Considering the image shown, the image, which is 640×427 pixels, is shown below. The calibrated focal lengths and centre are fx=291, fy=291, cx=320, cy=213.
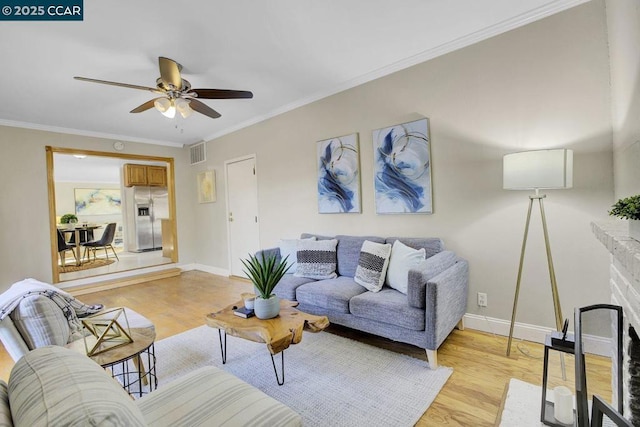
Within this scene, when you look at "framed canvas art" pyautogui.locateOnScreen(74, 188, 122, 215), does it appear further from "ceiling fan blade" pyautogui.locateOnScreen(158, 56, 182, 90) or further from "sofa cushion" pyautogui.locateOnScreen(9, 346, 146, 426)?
"sofa cushion" pyautogui.locateOnScreen(9, 346, 146, 426)

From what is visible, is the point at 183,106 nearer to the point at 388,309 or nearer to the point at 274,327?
the point at 274,327

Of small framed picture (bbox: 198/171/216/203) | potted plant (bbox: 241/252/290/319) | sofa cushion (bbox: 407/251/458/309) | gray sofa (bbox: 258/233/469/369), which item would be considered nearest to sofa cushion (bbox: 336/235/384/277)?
gray sofa (bbox: 258/233/469/369)

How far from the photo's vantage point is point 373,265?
8.61 ft

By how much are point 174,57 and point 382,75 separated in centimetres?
202

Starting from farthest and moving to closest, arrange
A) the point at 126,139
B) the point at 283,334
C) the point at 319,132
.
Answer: the point at 126,139 < the point at 319,132 < the point at 283,334

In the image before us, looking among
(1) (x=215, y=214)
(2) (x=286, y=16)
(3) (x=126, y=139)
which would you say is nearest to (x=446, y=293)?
(2) (x=286, y=16)

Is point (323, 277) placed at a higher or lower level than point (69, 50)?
lower

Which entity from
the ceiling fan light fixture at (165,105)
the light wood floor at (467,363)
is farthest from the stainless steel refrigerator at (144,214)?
the ceiling fan light fixture at (165,105)

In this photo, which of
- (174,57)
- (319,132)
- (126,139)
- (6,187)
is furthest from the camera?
(126,139)

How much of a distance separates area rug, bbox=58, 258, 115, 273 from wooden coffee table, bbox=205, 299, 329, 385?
18.6ft

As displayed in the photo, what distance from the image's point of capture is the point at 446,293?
6.89 feet

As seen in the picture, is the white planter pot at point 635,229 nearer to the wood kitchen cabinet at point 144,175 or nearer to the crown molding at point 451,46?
the crown molding at point 451,46

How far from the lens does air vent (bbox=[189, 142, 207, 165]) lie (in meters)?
5.58

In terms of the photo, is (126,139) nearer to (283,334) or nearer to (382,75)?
(382,75)
